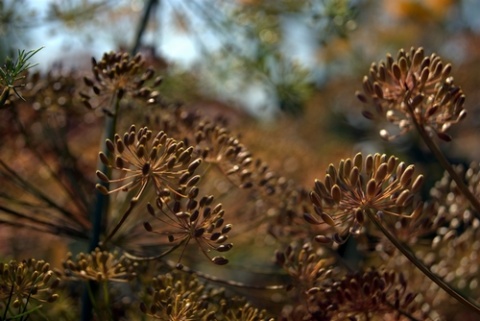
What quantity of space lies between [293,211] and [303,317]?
0.20m

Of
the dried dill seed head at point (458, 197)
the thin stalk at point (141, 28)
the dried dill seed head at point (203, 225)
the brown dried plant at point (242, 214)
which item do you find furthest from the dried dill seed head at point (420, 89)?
the thin stalk at point (141, 28)

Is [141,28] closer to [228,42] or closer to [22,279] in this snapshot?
[228,42]

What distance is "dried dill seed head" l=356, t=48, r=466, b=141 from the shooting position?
83cm

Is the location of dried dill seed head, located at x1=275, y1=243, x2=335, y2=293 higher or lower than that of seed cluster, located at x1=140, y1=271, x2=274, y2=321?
higher

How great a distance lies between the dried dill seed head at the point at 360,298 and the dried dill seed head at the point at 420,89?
0.54 ft

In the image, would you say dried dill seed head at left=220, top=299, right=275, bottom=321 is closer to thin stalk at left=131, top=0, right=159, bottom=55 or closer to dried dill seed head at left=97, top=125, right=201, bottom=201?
dried dill seed head at left=97, top=125, right=201, bottom=201

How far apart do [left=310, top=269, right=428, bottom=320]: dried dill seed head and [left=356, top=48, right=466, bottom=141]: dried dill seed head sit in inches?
6.5

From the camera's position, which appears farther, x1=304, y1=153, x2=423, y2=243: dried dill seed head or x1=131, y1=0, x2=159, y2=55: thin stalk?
x1=131, y1=0, x2=159, y2=55: thin stalk

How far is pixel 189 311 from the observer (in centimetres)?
75

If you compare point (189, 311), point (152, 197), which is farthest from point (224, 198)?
point (189, 311)

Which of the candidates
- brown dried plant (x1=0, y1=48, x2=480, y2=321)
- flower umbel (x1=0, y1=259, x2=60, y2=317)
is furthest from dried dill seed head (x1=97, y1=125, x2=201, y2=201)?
flower umbel (x1=0, y1=259, x2=60, y2=317)

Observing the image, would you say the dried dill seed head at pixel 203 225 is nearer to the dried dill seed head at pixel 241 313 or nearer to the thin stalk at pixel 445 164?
the dried dill seed head at pixel 241 313

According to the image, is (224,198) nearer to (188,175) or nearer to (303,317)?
(303,317)

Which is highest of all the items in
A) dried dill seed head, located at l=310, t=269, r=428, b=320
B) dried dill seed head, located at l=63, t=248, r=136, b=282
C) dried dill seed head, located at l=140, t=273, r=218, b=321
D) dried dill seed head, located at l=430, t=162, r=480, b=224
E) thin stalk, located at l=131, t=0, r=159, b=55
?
thin stalk, located at l=131, t=0, r=159, b=55
